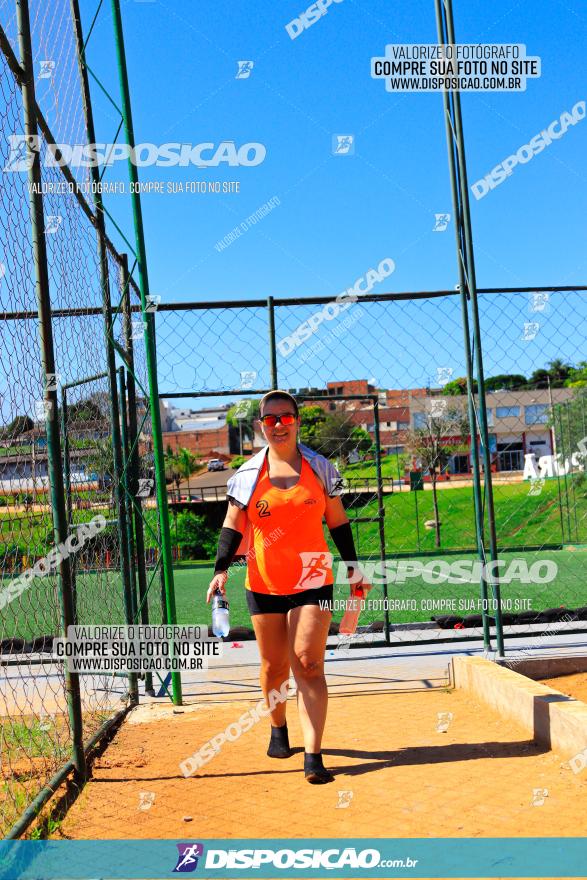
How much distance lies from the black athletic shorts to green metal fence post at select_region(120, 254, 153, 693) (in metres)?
1.94

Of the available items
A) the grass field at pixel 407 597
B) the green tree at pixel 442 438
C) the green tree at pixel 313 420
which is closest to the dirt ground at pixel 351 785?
the grass field at pixel 407 597

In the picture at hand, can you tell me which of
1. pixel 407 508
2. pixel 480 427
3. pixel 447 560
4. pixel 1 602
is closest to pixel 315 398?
pixel 480 427

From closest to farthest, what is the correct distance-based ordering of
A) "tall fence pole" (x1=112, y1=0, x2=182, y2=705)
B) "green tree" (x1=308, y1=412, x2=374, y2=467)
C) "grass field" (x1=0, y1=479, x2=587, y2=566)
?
"tall fence pole" (x1=112, y1=0, x2=182, y2=705) < "green tree" (x1=308, y1=412, x2=374, y2=467) < "grass field" (x1=0, y1=479, x2=587, y2=566)

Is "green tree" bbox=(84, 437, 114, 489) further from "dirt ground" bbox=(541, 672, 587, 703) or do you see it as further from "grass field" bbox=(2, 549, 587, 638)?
"dirt ground" bbox=(541, 672, 587, 703)

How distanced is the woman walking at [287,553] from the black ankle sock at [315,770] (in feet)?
0.20

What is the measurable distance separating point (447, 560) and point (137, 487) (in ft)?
39.9

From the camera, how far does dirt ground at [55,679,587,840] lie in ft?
11.2

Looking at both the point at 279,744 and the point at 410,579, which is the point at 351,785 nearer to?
the point at 279,744

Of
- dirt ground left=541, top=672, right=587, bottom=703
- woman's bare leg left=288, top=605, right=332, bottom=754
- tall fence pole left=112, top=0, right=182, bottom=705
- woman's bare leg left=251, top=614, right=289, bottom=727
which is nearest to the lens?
woman's bare leg left=288, top=605, right=332, bottom=754

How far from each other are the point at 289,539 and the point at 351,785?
3.88 ft

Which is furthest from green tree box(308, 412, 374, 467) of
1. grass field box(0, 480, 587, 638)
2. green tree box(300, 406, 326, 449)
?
grass field box(0, 480, 587, 638)

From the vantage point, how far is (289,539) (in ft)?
14.1

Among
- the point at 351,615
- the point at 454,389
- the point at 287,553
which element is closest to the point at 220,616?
the point at 287,553

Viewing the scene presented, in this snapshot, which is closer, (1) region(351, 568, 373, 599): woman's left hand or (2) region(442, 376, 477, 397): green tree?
(1) region(351, 568, 373, 599): woman's left hand
